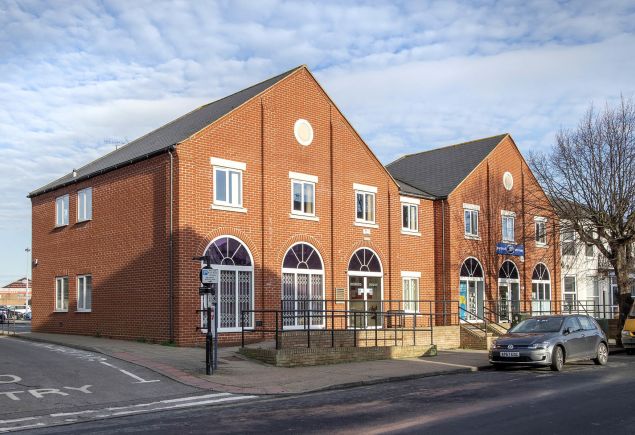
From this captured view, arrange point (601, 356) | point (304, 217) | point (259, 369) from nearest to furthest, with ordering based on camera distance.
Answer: point (259, 369) < point (601, 356) < point (304, 217)

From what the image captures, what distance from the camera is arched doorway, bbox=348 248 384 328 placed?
26866 mm

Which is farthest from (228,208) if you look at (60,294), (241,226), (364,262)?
(60,294)

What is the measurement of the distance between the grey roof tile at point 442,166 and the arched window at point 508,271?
5.11 metres

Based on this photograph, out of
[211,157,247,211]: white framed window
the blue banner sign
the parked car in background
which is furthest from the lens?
the blue banner sign

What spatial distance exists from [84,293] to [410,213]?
13.9 meters

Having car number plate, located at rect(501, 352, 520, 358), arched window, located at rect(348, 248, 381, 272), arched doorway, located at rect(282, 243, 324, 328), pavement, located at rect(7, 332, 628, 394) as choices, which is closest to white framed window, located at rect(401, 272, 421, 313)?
A: arched window, located at rect(348, 248, 381, 272)

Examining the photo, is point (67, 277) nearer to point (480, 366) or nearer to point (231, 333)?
point (231, 333)

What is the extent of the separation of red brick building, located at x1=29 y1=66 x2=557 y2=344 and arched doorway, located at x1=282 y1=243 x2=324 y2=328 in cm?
5

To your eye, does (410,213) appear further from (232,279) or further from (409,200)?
(232,279)

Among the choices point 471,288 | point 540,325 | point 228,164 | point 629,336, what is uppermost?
point 228,164

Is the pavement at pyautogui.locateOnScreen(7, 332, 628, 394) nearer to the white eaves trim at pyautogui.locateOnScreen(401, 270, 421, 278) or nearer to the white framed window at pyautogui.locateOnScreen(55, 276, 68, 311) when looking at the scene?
the white framed window at pyautogui.locateOnScreen(55, 276, 68, 311)

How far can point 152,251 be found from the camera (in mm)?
22203

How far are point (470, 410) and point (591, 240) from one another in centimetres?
1807

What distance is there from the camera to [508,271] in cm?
3459
